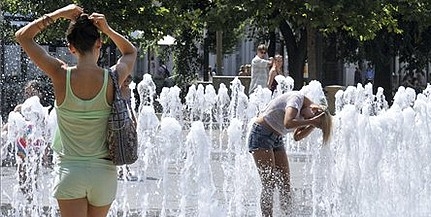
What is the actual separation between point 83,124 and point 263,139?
270cm

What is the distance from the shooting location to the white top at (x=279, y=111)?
20.4 ft

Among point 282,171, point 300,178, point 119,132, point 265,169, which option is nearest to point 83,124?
point 119,132

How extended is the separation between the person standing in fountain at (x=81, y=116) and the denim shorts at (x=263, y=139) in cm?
257

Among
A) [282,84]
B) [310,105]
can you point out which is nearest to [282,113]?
[310,105]

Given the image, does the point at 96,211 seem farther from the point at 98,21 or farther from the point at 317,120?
the point at 317,120

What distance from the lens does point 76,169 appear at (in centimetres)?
395

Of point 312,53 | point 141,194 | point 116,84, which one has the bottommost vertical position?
point 141,194

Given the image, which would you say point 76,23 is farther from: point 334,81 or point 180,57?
point 334,81

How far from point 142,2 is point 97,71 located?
14950 millimetres

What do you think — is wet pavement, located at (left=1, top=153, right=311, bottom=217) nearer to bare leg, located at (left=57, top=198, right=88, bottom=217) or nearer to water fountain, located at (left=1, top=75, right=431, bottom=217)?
water fountain, located at (left=1, top=75, right=431, bottom=217)

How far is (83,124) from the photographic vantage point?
393cm

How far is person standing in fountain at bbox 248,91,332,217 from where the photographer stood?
239 inches

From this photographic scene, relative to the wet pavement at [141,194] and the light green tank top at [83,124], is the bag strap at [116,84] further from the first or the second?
the wet pavement at [141,194]

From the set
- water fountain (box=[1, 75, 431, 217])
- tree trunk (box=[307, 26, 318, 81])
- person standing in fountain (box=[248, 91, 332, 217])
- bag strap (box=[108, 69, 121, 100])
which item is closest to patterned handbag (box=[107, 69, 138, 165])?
bag strap (box=[108, 69, 121, 100])
